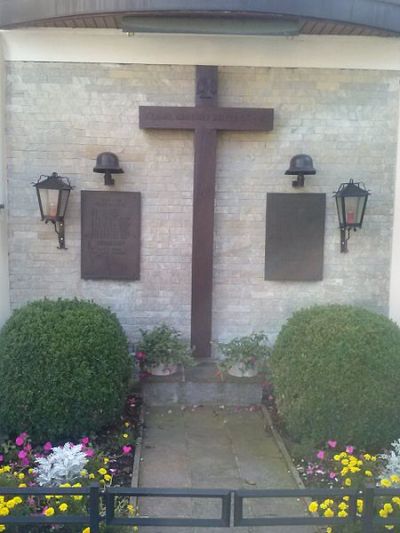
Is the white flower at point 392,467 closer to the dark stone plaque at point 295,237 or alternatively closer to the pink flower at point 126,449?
the pink flower at point 126,449

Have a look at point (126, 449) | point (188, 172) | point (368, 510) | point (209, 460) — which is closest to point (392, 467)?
point (368, 510)

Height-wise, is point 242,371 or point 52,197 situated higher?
point 52,197

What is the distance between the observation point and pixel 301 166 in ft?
19.2

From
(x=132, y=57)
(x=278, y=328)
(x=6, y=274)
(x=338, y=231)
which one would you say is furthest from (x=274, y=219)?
(x=6, y=274)

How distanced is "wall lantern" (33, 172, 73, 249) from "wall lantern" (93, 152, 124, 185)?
1.25ft

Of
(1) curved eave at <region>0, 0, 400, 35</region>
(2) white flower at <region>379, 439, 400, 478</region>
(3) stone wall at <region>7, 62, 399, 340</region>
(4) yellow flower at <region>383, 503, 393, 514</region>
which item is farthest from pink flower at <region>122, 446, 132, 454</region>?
(1) curved eave at <region>0, 0, 400, 35</region>

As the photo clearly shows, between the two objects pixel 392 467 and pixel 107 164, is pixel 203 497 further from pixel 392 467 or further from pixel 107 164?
pixel 107 164

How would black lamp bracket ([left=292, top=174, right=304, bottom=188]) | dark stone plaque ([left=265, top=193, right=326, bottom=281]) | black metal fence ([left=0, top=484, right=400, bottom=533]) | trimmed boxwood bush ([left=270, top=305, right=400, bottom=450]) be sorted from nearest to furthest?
1. black metal fence ([left=0, top=484, right=400, bottom=533])
2. trimmed boxwood bush ([left=270, top=305, right=400, bottom=450])
3. black lamp bracket ([left=292, top=174, right=304, bottom=188])
4. dark stone plaque ([left=265, top=193, right=326, bottom=281])

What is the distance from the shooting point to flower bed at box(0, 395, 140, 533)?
11.4 feet

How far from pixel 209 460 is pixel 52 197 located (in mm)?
2910

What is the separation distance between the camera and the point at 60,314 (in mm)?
5020

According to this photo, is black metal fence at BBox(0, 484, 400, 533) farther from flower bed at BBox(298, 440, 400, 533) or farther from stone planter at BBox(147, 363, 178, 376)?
stone planter at BBox(147, 363, 178, 376)

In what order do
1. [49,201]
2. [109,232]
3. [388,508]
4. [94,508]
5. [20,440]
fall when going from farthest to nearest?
[109,232] < [49,201] < [20,440] < [388,508] < [94,508]

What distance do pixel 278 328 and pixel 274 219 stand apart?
115 cm
